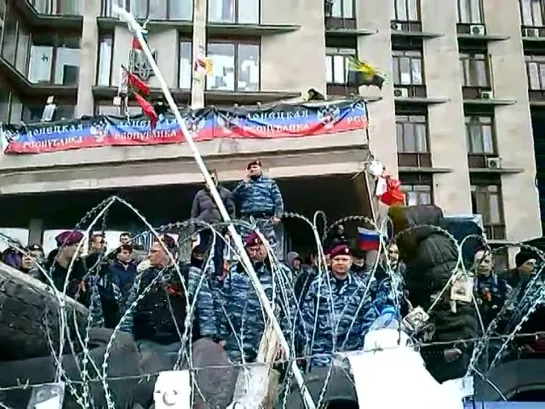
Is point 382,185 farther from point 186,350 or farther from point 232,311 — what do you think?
point 186,350

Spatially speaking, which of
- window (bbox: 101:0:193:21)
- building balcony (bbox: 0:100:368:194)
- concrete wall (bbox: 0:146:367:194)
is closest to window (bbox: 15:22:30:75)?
window (bbox: 101:0:193:21)

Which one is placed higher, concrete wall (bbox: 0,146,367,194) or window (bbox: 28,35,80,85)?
window (bbox: 28,35,80,85)

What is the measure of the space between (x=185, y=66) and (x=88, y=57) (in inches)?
124

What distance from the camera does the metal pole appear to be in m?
21.7

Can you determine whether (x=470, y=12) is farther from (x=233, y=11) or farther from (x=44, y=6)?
(x=44, y=6)

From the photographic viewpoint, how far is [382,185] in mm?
14125

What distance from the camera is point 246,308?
5289mm

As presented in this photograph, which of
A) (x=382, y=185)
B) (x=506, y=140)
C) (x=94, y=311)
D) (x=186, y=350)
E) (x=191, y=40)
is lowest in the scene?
(x=186, y=350)

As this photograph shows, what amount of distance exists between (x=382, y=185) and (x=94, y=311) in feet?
29.8

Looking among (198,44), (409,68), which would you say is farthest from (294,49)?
(409,68)

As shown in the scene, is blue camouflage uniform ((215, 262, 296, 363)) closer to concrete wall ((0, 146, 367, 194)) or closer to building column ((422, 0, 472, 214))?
concrete wall ((0, 146, 367, 194))

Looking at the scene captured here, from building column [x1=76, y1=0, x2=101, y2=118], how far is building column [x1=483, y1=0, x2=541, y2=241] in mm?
15280

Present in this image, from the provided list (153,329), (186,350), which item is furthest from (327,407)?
(153,329)

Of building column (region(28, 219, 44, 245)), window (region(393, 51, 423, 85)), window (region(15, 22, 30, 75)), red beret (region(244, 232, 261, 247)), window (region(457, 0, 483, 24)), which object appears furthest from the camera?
window (region(457, 0, 483, 24))
